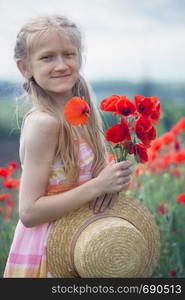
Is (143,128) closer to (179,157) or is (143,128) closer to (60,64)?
(60,64)

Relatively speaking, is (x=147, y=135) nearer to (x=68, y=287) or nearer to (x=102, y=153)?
(x=102, y=153)

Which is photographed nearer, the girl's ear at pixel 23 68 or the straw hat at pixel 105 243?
the straw hat at pixel 105 243

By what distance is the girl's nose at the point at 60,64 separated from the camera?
1.94m

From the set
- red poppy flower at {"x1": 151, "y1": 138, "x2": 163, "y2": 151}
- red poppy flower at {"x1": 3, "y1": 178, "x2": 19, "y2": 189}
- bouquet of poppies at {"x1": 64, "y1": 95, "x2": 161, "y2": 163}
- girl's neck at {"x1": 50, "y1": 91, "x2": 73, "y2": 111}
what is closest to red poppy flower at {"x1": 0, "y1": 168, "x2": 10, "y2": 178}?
red poppy flower at {"x1": 3, "y1": 178, "x2": 19, "y2": 189}

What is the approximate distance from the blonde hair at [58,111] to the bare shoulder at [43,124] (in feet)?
0.07

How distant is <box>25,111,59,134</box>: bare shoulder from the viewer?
191cm

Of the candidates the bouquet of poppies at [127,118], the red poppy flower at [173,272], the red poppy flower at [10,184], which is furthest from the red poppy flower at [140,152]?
the red poppy flower at [10,184]

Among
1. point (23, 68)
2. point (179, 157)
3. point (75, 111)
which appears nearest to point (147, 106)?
point (75, 111)

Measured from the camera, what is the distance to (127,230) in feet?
6.15

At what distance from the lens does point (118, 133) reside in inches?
74.8

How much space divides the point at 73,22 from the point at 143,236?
2.32 feet

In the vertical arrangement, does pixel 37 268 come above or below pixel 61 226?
below

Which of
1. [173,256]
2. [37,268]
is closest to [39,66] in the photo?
[37,268]

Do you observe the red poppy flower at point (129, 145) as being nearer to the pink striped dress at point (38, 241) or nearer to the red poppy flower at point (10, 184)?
the pink striped dress at point (38, 241)
